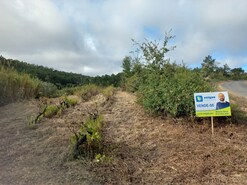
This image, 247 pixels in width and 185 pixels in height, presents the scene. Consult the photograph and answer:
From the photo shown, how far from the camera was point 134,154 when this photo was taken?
4410 millimetres

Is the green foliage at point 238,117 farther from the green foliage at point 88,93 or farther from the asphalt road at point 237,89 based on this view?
the asphalt road at point 237,89

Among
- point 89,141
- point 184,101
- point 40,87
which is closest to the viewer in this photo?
point 89,141

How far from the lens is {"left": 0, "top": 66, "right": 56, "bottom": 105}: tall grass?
8.62 meters

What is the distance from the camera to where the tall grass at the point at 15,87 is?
8617 millimetres

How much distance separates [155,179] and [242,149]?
168 centimetres

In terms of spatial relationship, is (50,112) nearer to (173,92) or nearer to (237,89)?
(173,92)

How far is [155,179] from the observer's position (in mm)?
3674

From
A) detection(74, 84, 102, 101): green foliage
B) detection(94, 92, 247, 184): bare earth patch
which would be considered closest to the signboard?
detection(94, 92, 247, 184): bare earth patch

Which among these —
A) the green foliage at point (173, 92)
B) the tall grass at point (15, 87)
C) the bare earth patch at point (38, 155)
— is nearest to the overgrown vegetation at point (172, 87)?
the green foliage at point (173, 92)

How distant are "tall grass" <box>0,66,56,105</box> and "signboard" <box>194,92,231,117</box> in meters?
5.82

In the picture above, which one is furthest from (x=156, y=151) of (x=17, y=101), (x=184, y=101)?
(x=17, y=101)

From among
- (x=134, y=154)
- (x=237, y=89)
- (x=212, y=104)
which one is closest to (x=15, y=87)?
(x=134, y=154)

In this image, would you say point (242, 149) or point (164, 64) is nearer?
point (242, 149)

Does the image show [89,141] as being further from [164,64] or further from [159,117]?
[164,64]
